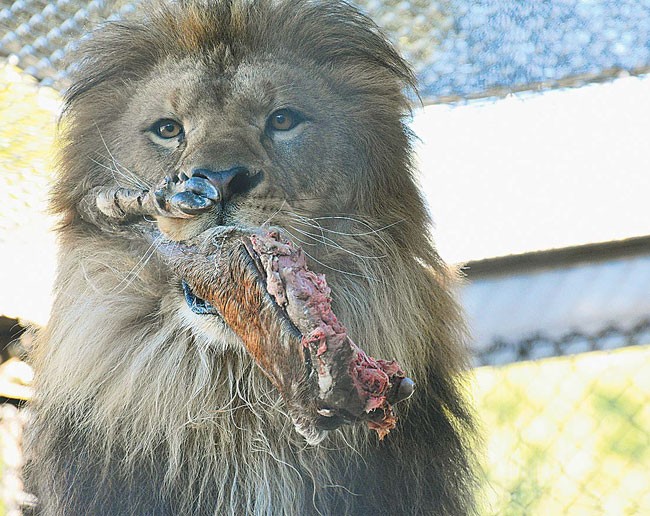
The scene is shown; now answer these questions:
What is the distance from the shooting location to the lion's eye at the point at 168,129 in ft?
7.03

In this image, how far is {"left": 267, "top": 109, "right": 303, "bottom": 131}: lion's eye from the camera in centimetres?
212

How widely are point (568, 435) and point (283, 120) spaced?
98.0 inches

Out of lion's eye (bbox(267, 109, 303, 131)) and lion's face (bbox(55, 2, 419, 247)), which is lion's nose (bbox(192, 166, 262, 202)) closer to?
lion's face (bbox(55, 2, 419, 247))

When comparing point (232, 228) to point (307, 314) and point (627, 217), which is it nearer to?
point (307, 314)

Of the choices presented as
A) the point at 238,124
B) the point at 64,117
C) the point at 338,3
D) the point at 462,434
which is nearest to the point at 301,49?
the point at 338,3

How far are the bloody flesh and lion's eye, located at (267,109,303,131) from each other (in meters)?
0.73

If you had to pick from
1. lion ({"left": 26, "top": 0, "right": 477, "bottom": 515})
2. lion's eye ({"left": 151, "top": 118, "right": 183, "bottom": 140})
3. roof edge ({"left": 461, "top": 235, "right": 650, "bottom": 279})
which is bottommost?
roof edge ({"left": 461, "top": 235, "right": 650, "bottom": 279})

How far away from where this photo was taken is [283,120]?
7.00 ft

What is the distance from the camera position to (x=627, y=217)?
307 cm

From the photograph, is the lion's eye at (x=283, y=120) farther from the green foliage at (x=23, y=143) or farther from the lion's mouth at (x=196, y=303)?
the green foliage at (x=23, y=143)


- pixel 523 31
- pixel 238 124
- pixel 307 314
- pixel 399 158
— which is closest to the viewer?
pixel 307 314

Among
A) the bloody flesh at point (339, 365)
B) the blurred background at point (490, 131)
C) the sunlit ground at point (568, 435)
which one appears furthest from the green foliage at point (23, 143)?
the bloody flesh at point (339, 365)

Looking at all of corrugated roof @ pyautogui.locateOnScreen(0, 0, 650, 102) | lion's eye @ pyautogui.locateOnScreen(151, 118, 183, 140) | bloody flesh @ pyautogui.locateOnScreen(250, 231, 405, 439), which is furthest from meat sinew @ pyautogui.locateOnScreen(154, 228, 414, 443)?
corrugated roof @ pyautogui.locateOnScreen(0, 0, 650, 102)

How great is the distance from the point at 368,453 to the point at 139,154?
86 cm
